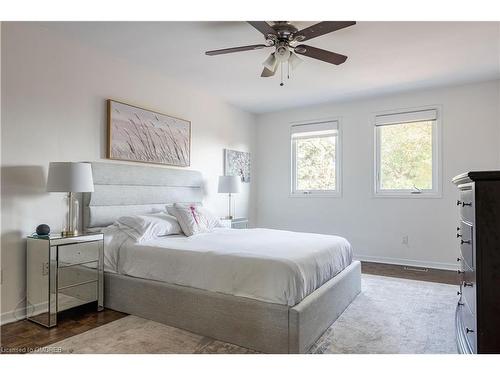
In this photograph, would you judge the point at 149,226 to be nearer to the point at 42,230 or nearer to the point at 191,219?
the point at 191,219

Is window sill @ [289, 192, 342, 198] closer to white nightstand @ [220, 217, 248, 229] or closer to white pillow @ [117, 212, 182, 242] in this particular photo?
white nightstand @ [220, 217, 248, 229]

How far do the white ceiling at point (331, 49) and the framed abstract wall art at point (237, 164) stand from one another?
1018 millimetres

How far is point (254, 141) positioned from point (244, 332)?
4.27 metres

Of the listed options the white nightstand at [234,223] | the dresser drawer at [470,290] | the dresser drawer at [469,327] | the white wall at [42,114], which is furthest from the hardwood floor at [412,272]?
the white wall at [42,114]

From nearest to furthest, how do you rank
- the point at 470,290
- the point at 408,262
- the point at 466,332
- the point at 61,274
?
the point at 470,290 → the point at 466,332 → the point at 61,274 → the point at 408,262

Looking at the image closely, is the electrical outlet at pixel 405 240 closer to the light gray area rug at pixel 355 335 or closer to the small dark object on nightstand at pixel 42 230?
the light gray area rug at pixel 355 335

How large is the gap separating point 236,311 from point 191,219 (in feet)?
4.65

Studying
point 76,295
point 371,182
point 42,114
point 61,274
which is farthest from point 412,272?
point 42,114

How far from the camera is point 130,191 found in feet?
11.6

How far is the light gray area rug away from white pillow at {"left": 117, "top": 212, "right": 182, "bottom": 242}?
72 cm

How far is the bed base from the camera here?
2.03m

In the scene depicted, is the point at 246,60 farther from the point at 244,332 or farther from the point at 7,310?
the point at 7,310

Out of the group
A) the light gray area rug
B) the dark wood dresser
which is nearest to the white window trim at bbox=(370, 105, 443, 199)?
the light gray area rug
